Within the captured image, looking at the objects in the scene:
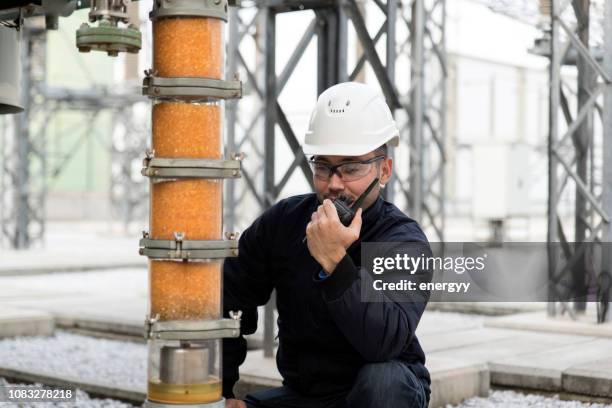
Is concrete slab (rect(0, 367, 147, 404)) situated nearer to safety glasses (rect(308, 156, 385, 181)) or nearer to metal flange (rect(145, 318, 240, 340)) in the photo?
safety glasses (rect(308, 156, 385, 181))

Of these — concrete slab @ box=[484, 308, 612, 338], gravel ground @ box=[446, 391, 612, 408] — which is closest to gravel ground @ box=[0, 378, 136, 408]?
gravel ground @ box=[446, 391, 612, 408]

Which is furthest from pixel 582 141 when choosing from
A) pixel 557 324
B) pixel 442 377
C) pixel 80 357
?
pixel 80 357

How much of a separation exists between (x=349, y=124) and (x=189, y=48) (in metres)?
0.73

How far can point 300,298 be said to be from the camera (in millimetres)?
3328

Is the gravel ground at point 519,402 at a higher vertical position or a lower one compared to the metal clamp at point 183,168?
lower

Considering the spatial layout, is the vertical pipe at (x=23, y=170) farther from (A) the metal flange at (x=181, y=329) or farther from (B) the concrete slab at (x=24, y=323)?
(A) the metal flange at (x=181, y=329)

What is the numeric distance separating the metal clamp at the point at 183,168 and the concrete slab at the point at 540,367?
418 centimetres

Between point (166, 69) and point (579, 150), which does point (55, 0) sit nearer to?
point (166, 69)

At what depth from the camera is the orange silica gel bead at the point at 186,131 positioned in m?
2.65

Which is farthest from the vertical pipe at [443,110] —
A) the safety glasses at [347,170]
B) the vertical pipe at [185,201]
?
the vertical pipe at [185,201]

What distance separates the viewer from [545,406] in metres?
6.08

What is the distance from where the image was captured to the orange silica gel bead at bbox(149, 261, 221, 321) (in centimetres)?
266

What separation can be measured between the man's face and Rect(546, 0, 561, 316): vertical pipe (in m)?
5.66

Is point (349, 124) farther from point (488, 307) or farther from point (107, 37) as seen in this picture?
point (488, 307)
